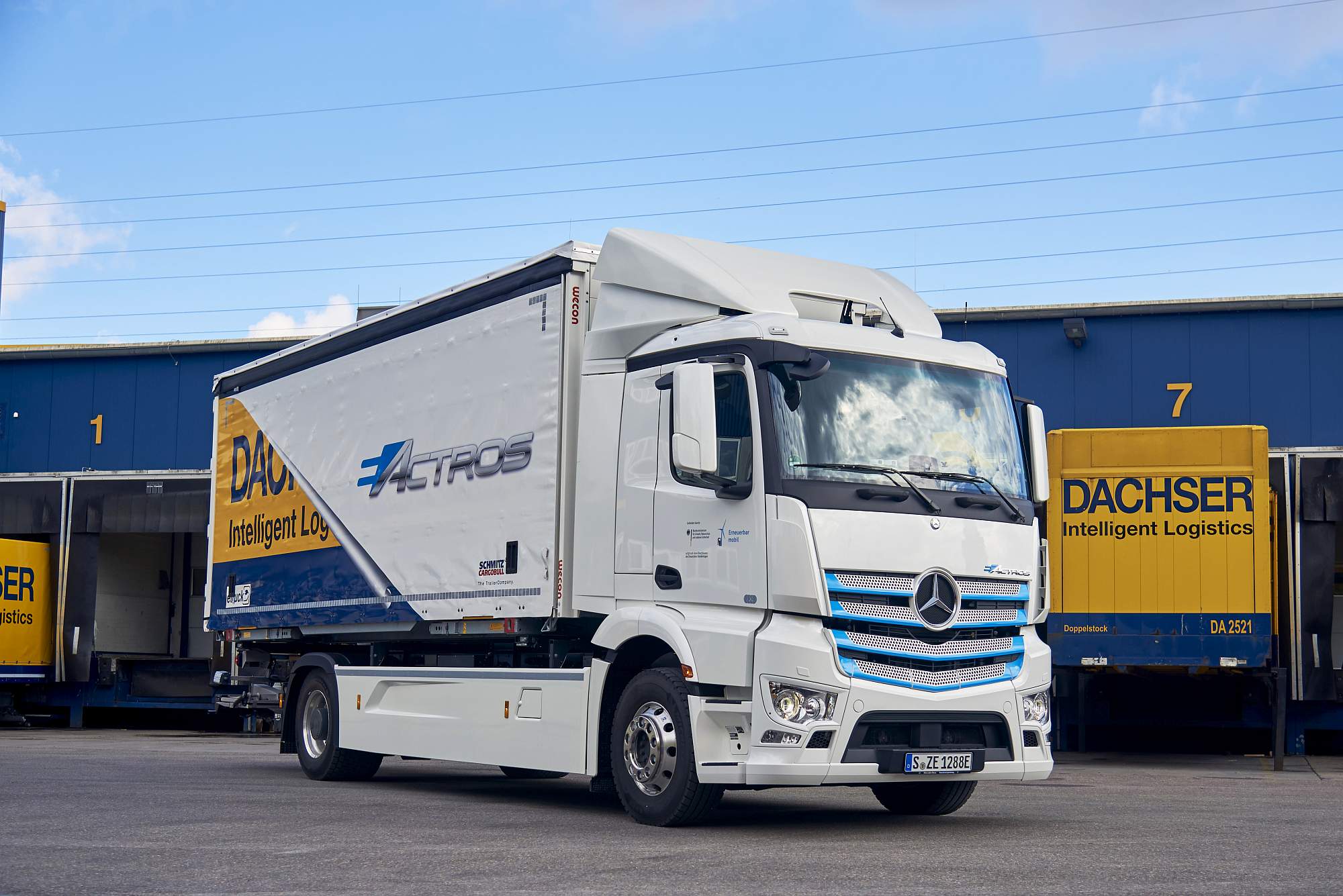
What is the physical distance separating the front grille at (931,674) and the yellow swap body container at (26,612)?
830 inches

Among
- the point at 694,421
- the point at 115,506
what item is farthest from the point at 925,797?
the point at 115,506

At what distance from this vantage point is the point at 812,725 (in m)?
8.64

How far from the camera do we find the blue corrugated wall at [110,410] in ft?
94.5

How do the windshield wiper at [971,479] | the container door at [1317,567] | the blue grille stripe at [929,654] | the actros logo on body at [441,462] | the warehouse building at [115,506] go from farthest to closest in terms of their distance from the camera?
1. the warehouse building at [115,506]
2. the container door at [1317,567]
3. the actros logo on body at [441,462]
4. the windshield wiper at [971,479]
5. the blue grille stripe at [929,654]

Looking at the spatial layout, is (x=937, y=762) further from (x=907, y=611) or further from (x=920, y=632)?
(x=907, y=611)

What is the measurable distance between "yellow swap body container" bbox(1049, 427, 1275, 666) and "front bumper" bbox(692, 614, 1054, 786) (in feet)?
30.6

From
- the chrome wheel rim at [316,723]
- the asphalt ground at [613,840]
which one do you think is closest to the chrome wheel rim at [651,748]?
the asphalt ground at [613,840]

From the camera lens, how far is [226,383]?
1566 cm

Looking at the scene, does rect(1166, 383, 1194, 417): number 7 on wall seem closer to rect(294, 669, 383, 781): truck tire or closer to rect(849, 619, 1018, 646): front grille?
rect(294, 669, 383, 781): truck tire

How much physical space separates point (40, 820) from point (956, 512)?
595cm

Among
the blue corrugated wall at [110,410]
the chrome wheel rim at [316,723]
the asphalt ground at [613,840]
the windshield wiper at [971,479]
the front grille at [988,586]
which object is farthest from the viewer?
the blue corrugated wall at [110,410]

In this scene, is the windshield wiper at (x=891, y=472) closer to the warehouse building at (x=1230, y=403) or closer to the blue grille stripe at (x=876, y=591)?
the blue grille stripe at (x=876, y=591)

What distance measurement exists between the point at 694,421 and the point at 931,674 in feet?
6.67

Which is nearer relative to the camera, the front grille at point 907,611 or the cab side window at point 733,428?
the front grille at point 907,611
